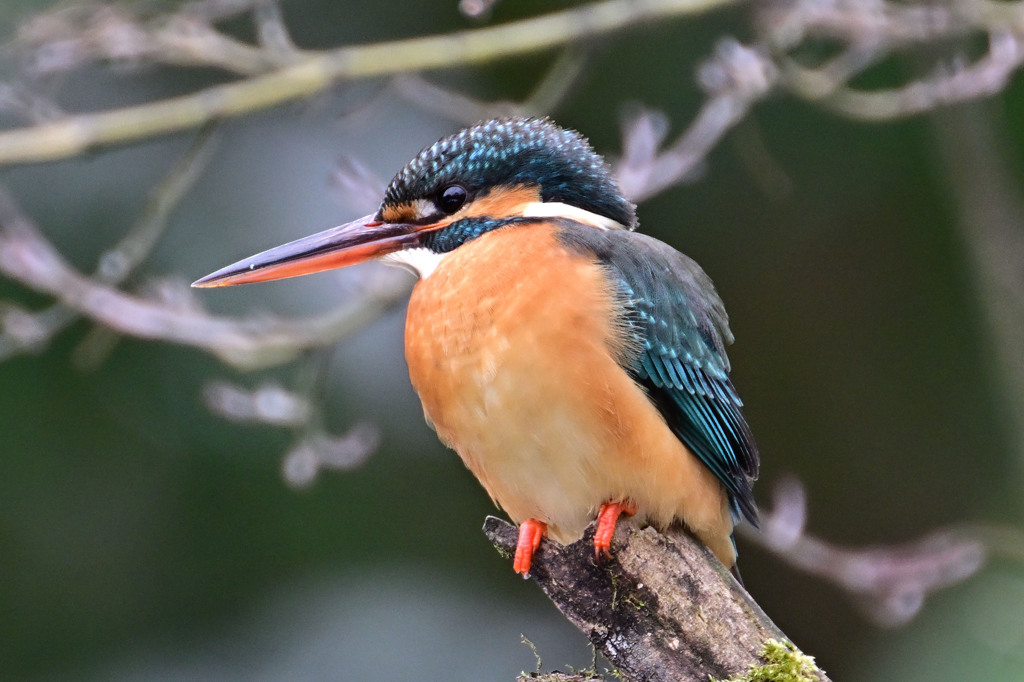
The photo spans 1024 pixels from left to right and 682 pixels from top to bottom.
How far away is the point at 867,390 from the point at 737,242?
742 millimetres

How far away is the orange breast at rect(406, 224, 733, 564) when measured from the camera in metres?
2.24

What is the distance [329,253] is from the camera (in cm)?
259

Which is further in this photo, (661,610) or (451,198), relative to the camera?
(451,198)

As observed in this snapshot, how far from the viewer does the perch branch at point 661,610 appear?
1.93 meters

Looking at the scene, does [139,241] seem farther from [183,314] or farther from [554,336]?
[554,336]

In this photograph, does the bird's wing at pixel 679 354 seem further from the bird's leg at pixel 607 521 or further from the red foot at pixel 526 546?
the red foot at pixel 526 546

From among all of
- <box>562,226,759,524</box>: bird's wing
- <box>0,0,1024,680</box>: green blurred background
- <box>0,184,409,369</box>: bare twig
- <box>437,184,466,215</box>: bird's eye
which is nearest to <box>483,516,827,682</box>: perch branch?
<box>562,226,759,524</box>: bird's wing

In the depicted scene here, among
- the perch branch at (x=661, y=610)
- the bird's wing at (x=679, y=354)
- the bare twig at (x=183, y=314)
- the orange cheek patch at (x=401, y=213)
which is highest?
the bare twig at (x=183, y=314)

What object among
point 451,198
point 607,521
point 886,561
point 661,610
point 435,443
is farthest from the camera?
point 435,443

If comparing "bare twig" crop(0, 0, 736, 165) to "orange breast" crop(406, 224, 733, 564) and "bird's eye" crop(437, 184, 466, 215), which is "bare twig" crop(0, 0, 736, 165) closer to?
"bird's eye" crop(437, 184, 466, 215)

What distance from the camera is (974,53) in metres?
4.19

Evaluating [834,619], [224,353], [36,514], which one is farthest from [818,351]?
[36,514]

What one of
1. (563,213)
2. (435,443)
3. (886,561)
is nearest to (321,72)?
(563,213)

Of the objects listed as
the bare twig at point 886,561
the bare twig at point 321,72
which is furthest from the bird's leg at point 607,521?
the bare twig at point 321,72
